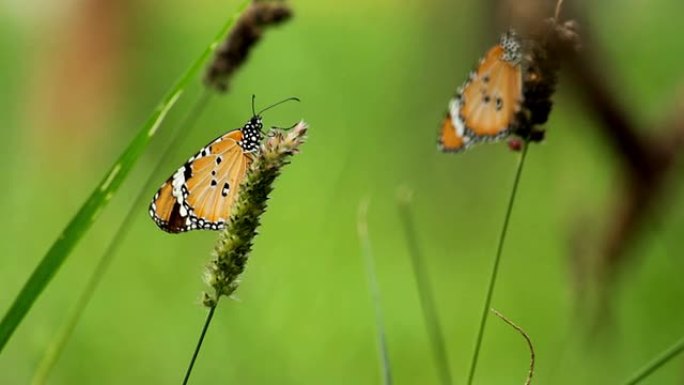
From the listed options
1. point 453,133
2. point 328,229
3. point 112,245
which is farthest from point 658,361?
point 328,229

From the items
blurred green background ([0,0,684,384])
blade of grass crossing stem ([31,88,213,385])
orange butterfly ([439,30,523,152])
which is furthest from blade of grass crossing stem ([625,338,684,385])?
blurred green background ([0,0,684,384])

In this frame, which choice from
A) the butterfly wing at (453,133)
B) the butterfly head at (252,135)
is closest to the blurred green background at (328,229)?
the butterfly wing at (453,133)

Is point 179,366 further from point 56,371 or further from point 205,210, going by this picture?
point 205,210

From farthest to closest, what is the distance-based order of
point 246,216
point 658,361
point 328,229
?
1. point 328,229
2. point 658,361
3. point 246,216

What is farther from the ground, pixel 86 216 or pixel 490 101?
pixel 490 101

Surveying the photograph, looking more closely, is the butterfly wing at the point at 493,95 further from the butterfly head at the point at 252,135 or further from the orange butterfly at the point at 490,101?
the butterfly head at the point at 252,135

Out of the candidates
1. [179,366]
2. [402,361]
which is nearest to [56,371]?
[179,366]

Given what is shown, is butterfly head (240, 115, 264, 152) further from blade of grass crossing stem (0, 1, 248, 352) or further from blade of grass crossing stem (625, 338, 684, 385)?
blade of grass crossing stem (625, 338, 684, 385)

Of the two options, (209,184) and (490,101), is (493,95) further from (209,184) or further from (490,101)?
(209,184)
